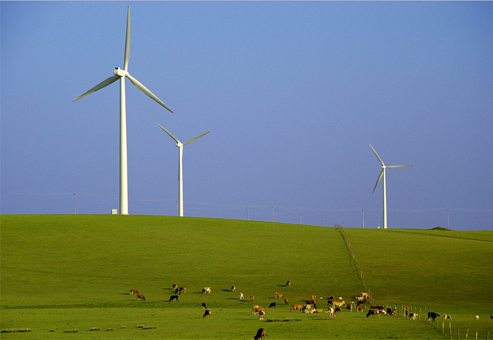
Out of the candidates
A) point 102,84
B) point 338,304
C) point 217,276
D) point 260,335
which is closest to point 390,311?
point 338,304

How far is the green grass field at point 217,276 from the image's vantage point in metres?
32.7

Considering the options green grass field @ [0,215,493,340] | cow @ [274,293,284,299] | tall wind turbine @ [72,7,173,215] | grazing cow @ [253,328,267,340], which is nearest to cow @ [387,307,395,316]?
green grass field @ [0,215,493,340]

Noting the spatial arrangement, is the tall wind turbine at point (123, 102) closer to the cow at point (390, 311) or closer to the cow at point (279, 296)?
the cow at point (279, 296)

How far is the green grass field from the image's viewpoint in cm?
3266

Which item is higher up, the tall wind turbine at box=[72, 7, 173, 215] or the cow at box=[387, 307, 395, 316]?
the tall wind turbine at box=[72, 7, 173, 215]

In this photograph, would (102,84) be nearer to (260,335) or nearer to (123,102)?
(123,102)

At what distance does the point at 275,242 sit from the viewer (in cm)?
7081

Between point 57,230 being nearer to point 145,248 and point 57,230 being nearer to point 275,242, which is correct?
point 145,248

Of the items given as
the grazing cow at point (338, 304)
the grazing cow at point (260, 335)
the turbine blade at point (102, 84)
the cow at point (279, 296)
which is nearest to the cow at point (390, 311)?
the grazing cow at point (338, 304)

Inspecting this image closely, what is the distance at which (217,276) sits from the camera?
5588 centimetres

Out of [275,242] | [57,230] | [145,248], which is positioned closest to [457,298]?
[275,242]

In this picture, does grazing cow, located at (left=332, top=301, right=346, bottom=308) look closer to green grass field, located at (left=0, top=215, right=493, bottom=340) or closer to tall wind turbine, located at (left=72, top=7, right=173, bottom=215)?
green grass field, located at (left=0, top=215, right=493, bottom=340)

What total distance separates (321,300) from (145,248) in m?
24.8

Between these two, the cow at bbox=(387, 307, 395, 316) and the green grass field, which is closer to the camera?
the green grass field
